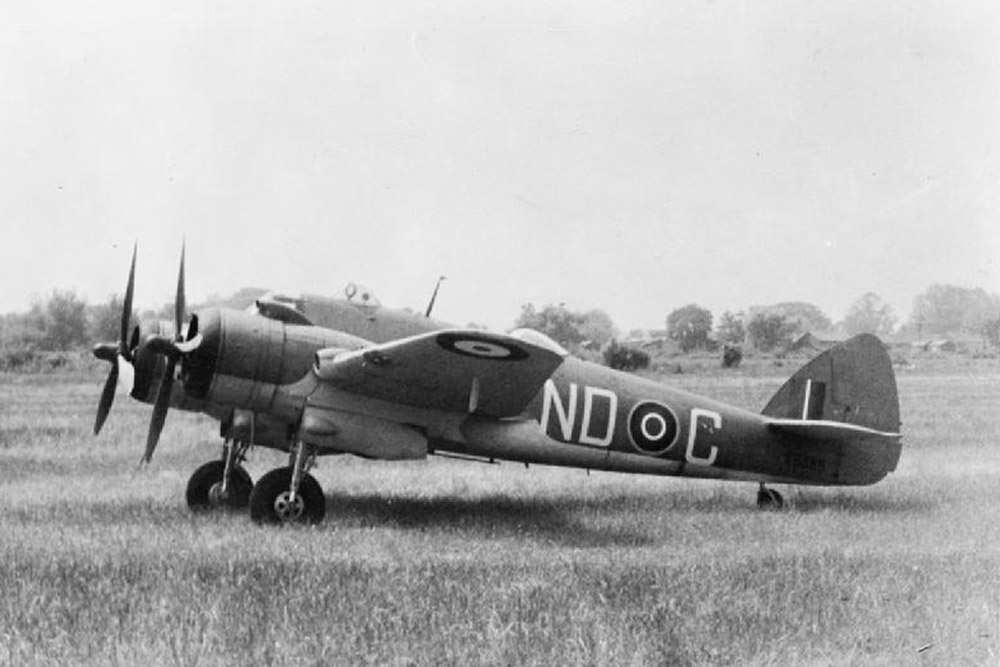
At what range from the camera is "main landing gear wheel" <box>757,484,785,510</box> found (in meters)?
10.4

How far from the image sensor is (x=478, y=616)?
5176 millimetres

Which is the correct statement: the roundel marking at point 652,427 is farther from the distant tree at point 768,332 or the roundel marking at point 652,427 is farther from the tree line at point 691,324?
the distant tree at point 768,332

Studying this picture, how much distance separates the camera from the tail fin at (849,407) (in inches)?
418

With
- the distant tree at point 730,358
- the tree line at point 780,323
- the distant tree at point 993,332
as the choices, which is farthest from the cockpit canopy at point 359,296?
the distant tree at point 993,332

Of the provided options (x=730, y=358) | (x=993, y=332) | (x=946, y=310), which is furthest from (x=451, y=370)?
(x=946, y=310)

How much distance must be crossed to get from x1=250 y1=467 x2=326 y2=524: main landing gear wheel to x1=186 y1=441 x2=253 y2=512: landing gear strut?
3.45ft

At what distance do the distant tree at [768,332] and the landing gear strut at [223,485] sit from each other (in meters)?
72.5

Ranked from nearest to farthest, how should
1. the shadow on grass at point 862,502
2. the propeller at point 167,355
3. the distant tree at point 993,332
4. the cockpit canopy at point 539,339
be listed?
1. the propeller at point 167,355
2. the cockpit canopy at point 539,339
3. the shadow on grass at point 862,502
4. the distant tree at point 993,332

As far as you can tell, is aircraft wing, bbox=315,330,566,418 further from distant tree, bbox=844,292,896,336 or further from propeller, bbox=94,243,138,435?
distant tree, bbox=844,292,896,336

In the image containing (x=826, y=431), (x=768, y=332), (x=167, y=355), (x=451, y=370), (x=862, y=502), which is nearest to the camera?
(x=167, y=355)

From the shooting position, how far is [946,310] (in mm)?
113375

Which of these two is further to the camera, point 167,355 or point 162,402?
point 162,402

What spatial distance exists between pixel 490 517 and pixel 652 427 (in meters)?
1.83

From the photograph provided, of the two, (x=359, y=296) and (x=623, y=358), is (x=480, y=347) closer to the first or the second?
(x=359, y=296)
